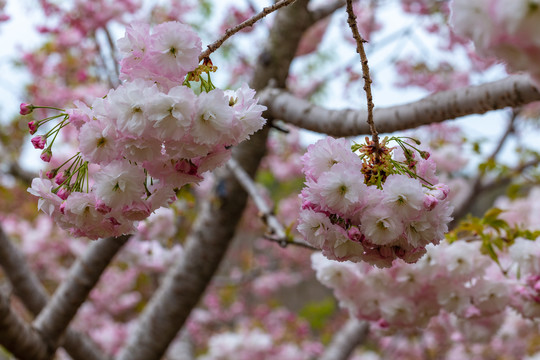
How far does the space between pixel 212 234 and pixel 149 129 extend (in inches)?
70.6

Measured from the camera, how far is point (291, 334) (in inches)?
215

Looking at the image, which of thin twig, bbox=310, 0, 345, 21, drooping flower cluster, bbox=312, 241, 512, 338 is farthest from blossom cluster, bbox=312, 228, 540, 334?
thin twig, bbox=310, 0, 345, 21

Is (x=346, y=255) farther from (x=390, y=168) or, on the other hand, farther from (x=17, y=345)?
(x=17, y=345)

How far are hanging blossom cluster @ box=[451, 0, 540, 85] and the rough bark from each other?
1733mm

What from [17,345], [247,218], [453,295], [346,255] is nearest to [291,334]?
[247,218]

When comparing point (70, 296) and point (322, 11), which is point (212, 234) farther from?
point (322, 11)

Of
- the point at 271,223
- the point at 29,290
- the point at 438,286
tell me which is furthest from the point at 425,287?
the point at 29,290

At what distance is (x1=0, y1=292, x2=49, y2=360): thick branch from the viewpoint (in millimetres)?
1684

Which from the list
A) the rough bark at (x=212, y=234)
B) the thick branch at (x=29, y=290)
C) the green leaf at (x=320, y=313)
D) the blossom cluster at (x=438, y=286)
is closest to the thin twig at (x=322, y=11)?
the rough bark at (x=212, y=234)

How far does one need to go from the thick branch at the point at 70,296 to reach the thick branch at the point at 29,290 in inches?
9.7

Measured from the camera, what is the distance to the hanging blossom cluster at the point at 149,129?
2.18 feet

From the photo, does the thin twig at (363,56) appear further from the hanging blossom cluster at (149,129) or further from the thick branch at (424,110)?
the thick branch at (424,110)

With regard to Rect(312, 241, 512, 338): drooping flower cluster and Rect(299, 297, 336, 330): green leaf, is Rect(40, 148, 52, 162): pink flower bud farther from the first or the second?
Rect(299, 297, 336, 330): green leaf

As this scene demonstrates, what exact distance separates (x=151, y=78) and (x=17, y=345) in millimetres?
1535
